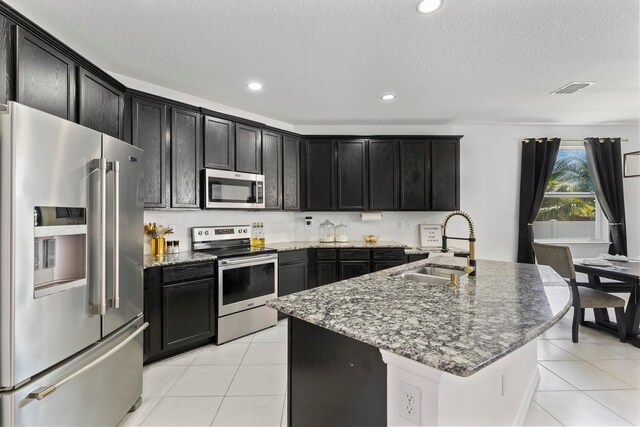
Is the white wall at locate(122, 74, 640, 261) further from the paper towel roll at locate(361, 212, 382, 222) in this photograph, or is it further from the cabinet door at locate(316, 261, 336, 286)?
the cabinet door at locate(316, 261, 336, 286)

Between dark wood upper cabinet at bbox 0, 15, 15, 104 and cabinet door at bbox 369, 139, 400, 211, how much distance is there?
3612 millimetres

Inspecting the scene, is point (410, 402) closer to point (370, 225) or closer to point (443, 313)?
point (443, 313)

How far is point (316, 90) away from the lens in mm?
Answer: 3156

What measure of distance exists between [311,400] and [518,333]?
0.91 meters

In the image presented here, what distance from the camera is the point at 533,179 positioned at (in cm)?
441

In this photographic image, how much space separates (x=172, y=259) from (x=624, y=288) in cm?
491

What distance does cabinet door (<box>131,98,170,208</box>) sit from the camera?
277 cm

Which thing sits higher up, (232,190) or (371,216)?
(232,190)

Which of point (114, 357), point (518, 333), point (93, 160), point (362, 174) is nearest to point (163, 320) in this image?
point (114, 357)

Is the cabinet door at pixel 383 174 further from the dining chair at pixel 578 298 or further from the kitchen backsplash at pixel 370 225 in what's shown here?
the dining chair at pixel 578 298

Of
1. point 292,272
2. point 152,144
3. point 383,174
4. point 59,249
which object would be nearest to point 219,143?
point 152,144

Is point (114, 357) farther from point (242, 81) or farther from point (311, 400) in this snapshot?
point (242, 81)

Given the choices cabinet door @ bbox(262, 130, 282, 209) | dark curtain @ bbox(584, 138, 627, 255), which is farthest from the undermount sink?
dark curtain @ bbox(584, 138, 627, 255)

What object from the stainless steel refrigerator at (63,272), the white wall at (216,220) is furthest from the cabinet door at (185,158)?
the stainless steel refrigerator at (63,272)
